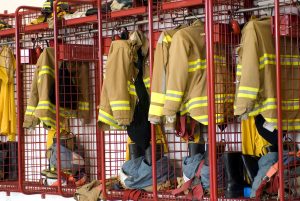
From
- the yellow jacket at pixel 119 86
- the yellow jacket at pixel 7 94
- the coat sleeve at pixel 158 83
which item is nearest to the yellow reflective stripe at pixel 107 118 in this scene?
the yellow jacket at pixel 119 86

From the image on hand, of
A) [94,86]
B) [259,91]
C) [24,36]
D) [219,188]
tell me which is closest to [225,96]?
[259,91]

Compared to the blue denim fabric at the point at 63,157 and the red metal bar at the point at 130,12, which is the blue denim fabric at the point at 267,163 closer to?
the red metal bar at the point at 130,12

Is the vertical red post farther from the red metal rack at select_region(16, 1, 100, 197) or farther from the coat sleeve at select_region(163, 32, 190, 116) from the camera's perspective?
the coat sleeve at select_region(163, 32, 190, 116)

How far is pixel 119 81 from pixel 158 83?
50cm

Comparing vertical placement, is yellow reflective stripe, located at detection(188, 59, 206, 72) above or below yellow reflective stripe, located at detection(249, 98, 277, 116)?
above

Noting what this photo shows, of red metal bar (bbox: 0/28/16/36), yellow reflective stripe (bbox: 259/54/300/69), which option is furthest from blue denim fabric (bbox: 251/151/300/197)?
red metal bar (bbox: 0/28/16/36)

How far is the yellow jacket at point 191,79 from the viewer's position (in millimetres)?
5137

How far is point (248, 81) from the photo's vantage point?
15.6ft

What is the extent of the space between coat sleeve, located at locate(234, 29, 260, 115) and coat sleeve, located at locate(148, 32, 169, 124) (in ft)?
2.32

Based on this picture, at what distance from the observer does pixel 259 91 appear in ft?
16.0

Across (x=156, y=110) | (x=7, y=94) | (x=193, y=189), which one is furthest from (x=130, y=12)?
(x=7, y=94)

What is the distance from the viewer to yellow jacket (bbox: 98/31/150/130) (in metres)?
5.71

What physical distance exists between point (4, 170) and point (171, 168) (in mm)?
2322

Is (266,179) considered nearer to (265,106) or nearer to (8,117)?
(265,106)
